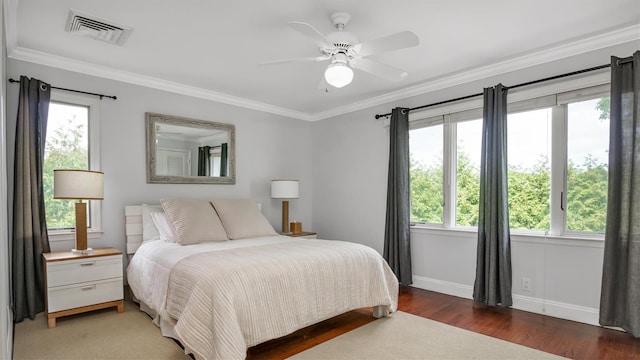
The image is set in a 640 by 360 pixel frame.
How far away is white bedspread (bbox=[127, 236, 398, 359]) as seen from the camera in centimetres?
216

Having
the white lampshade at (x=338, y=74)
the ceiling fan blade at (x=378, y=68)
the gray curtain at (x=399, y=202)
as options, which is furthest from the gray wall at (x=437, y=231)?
the white lampshade at (x=338, y=74)

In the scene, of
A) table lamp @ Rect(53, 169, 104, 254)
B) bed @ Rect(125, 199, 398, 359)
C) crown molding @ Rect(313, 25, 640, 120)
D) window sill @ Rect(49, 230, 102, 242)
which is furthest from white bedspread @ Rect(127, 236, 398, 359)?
crown molding @ Rect(313, 25, 640, 120)

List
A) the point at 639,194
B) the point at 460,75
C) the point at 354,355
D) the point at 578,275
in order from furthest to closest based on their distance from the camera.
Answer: the point at 460,75, the point at 578,275, the point at 639,194, the point at 354,355

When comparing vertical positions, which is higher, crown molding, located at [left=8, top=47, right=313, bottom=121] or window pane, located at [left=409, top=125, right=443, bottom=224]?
crown molding, located at [left=8, top=47, right=313, bottom=121]

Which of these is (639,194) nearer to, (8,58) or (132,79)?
(132,79)

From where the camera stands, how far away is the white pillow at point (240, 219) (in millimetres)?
3783

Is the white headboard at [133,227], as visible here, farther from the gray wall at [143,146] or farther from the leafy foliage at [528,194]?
the leafy foliage at [528,194]

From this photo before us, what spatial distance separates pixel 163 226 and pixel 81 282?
0.82 m

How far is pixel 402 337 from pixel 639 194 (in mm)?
2088

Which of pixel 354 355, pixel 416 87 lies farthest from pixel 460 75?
pixel 354 355

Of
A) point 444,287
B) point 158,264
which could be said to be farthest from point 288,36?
point 444,287

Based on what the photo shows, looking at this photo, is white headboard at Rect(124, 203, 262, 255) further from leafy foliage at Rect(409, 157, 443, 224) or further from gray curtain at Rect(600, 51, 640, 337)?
gray curtain at Rect(600, 51, 640, 337)

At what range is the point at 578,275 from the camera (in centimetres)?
309

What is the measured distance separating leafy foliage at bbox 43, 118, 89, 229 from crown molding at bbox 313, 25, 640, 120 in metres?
3.36
